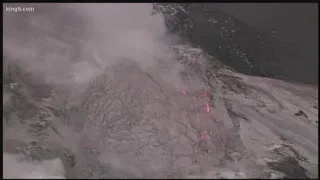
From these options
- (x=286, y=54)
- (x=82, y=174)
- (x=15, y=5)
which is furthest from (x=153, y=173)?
(x=15, y=5)

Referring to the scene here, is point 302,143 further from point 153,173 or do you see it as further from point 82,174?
point 82,174
